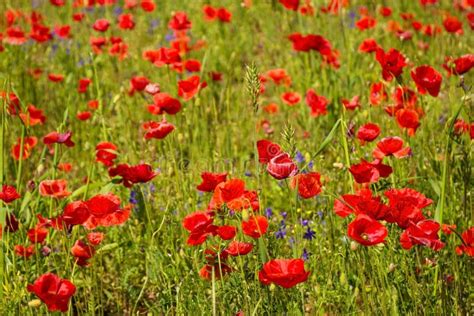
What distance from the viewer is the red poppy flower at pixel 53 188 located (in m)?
2.41

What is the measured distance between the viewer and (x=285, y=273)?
1831mm

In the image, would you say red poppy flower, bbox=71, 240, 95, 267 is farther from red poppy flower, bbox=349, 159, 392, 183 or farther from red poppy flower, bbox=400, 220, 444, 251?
red poppy flower, bbox=400, 220, 444, 251

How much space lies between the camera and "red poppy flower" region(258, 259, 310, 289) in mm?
1781

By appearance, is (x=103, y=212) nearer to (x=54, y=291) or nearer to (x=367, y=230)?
(x=54, y=291)

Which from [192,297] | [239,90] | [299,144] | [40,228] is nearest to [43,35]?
[239,90]

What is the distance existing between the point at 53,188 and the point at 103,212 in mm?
459

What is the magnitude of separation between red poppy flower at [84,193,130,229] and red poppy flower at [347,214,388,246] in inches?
25.0

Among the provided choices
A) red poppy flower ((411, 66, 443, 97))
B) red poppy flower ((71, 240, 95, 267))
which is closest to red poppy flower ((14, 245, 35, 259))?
red poppy flower ((71, 240, 95, 267))

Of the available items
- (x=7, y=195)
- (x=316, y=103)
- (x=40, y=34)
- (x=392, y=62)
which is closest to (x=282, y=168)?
(x=392, y=62)

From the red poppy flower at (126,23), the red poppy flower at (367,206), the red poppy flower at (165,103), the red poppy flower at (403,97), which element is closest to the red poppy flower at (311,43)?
the red poppy flower at (403,97)

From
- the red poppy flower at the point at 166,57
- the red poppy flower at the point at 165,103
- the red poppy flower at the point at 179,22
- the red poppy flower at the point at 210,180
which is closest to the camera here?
the red poppy flower at the point at 210,180

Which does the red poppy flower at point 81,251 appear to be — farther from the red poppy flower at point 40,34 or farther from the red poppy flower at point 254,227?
the red poppy flower at point 40,34

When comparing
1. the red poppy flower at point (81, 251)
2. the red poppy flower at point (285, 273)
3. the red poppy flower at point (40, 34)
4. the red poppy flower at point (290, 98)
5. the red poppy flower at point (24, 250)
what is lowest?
the red poppy flower at point (24, 250)

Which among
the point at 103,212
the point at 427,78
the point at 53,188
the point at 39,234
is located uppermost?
the point at 427,78
